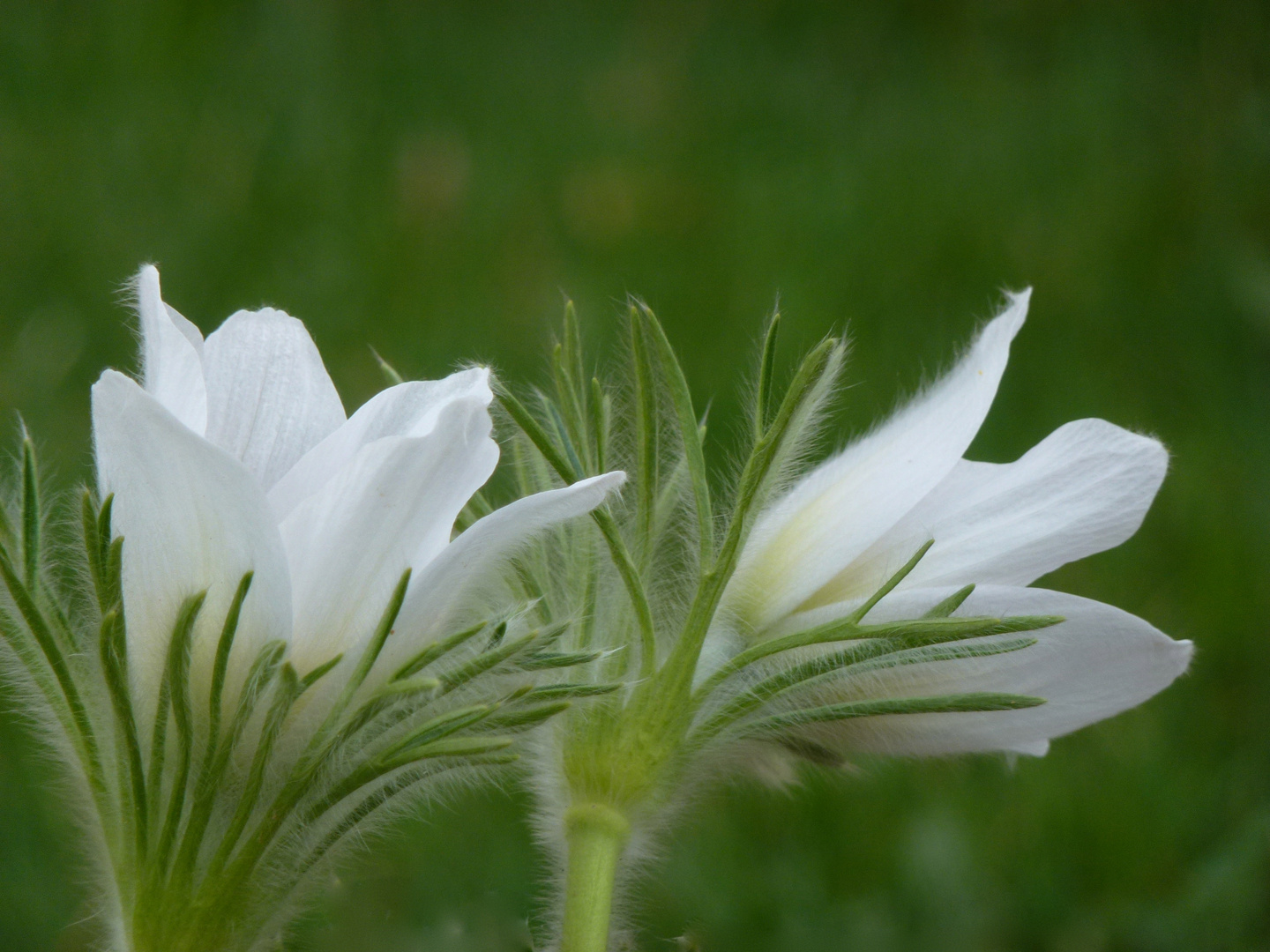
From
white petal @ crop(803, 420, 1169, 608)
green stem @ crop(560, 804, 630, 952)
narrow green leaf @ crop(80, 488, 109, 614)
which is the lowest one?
green stem @ crop(560, 804, 630, 952)

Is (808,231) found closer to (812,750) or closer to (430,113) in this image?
(430,113)

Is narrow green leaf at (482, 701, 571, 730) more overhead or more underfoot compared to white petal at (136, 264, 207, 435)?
more underfoot

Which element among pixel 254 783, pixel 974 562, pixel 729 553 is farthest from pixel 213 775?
pixel 974 562

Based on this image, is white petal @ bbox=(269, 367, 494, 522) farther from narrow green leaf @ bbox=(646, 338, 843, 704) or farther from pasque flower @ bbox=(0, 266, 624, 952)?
narrow green leaf @ bbox=(646, 338, 843, 704)

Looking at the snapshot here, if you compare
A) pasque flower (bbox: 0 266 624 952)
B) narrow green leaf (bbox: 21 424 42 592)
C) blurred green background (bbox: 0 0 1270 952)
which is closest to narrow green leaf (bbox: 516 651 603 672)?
pasque flower (bbox: 0 266 624 952)

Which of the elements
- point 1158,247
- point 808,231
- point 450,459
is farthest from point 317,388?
point 1158,247

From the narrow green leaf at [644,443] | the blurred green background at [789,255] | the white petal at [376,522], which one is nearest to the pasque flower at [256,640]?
the white petal at [376,522]
